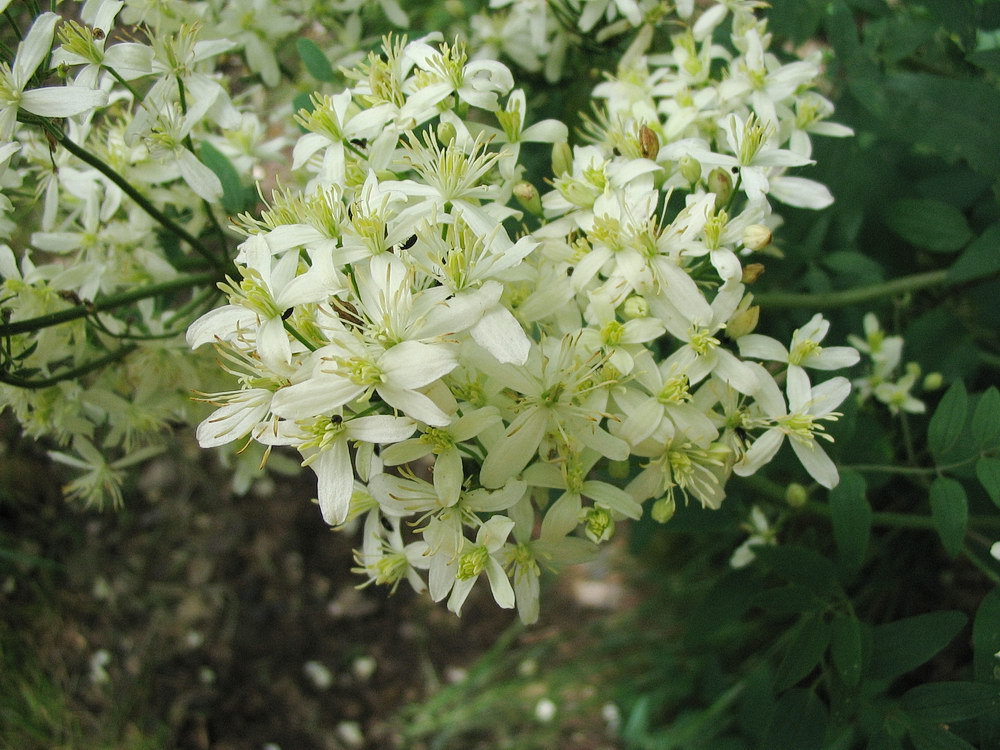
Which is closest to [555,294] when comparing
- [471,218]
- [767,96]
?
[471,218]

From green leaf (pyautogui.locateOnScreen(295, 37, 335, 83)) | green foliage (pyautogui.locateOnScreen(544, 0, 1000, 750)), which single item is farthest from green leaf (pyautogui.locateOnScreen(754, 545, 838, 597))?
green leaf (pyautogui.locateOnScreen(295, 37, 335, 83))

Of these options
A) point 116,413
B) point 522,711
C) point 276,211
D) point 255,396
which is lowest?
point 522,711

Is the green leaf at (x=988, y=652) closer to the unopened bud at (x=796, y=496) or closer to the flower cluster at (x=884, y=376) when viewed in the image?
the unopened bud at (x=796, y=496)

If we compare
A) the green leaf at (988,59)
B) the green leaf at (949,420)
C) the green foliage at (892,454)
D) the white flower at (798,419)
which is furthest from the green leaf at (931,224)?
the white flower at (798,419)

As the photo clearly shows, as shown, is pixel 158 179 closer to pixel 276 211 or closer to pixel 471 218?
pixel 276 211

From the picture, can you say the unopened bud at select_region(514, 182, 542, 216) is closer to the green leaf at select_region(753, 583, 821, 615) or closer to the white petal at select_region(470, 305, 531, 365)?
the white petal at select_region(470, 305, 531, 365)

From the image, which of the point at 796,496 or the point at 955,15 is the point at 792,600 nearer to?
the point at 796,496
